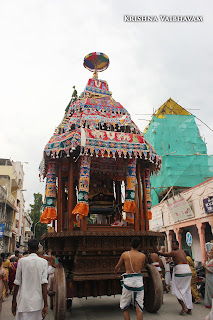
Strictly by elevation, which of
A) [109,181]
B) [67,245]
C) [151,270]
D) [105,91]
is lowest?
[151,270]

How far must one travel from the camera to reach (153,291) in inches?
237

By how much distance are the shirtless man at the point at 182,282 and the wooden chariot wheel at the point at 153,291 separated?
1.50 ft

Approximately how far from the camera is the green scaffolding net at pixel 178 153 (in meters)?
23.4

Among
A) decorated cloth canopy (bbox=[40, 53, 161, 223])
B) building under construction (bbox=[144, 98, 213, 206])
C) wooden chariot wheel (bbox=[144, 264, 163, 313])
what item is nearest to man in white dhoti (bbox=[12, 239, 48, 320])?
decorated cloth canopy (bbox=[40, 53, 161, 223])

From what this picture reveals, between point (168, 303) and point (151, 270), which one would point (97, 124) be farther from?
point (168, 303)

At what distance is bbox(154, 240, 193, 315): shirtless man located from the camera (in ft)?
19.9

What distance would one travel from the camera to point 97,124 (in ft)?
24.7

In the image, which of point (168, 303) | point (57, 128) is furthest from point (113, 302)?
point (57, 128)

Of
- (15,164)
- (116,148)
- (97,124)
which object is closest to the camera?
(116,148)

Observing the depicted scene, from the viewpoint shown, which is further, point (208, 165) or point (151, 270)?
point (208, 165)

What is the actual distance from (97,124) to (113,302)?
4.95m

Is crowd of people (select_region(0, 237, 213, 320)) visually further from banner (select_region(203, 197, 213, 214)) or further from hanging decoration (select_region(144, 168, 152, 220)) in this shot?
banner (select_region(203, 197, 213, 214))

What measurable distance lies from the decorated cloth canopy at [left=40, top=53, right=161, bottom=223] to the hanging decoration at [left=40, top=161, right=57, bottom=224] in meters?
0.08

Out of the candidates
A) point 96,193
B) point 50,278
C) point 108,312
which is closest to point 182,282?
point 108,312
